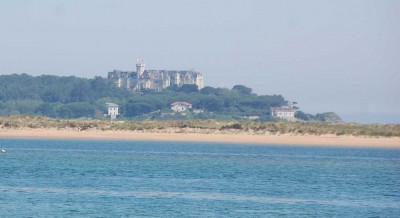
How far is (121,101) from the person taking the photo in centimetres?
17688

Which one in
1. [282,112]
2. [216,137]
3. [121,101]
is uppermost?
[121,101]

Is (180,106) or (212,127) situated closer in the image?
(212,127)

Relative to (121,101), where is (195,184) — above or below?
below

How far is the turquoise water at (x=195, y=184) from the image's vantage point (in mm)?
32938

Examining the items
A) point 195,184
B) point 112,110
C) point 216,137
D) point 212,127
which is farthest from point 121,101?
point 195,184

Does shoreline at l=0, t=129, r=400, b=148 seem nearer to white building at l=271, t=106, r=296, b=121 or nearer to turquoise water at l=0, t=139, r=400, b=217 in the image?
turquoise water at l=0, t=139, r=400, b=217

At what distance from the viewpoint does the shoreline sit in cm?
7812

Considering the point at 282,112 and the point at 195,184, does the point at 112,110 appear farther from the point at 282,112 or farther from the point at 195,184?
the point at 195,184

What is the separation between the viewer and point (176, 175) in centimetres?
4612

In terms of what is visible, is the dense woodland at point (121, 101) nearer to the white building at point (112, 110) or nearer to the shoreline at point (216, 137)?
the white building at point (112, 110)

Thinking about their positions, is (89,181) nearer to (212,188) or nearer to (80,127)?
(212,188)

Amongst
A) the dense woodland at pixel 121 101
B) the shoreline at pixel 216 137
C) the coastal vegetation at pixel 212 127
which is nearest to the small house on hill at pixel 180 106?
the dense woodland at pixel 121 101

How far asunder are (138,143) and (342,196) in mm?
46577

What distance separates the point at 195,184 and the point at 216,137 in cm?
4160
